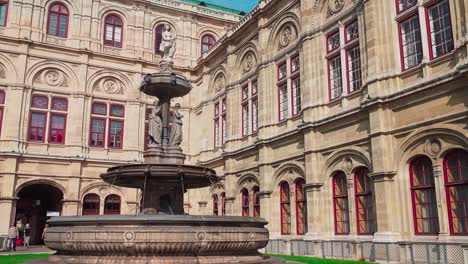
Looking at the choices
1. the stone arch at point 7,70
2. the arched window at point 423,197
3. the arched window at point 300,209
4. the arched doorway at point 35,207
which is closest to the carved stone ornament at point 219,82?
the arched window at point 300,209

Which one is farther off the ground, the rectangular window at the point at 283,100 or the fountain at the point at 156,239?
the rectangular window at the point at 283,100

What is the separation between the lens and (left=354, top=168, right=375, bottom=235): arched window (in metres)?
14.4

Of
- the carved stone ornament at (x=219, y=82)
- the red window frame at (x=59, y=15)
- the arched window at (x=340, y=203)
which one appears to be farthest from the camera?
the red window frame at (x=59, y=15)

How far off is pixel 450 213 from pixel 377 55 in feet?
17.9

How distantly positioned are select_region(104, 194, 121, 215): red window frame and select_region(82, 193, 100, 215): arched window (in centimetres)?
52

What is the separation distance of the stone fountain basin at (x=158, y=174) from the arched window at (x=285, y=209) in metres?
8.41

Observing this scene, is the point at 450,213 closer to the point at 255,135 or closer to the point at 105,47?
the point at 255,135

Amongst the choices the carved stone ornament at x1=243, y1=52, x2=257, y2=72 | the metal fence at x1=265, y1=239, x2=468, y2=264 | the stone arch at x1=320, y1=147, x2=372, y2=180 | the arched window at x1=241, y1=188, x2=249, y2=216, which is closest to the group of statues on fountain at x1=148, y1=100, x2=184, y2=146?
the stone arch at x1=320, y1=147, x2=372, y2=180

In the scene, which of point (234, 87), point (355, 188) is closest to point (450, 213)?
point (355, 188)

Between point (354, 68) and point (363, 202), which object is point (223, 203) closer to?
point (363, 202)

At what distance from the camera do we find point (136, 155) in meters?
27.1

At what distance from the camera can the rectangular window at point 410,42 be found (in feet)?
44.0

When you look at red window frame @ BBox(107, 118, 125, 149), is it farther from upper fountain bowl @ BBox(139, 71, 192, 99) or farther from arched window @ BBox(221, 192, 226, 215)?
upper fountain bowl @ BBox(139, 71, 192, 99)

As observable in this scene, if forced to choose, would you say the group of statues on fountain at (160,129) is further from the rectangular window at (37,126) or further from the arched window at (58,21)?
the arched window at (58,21)
